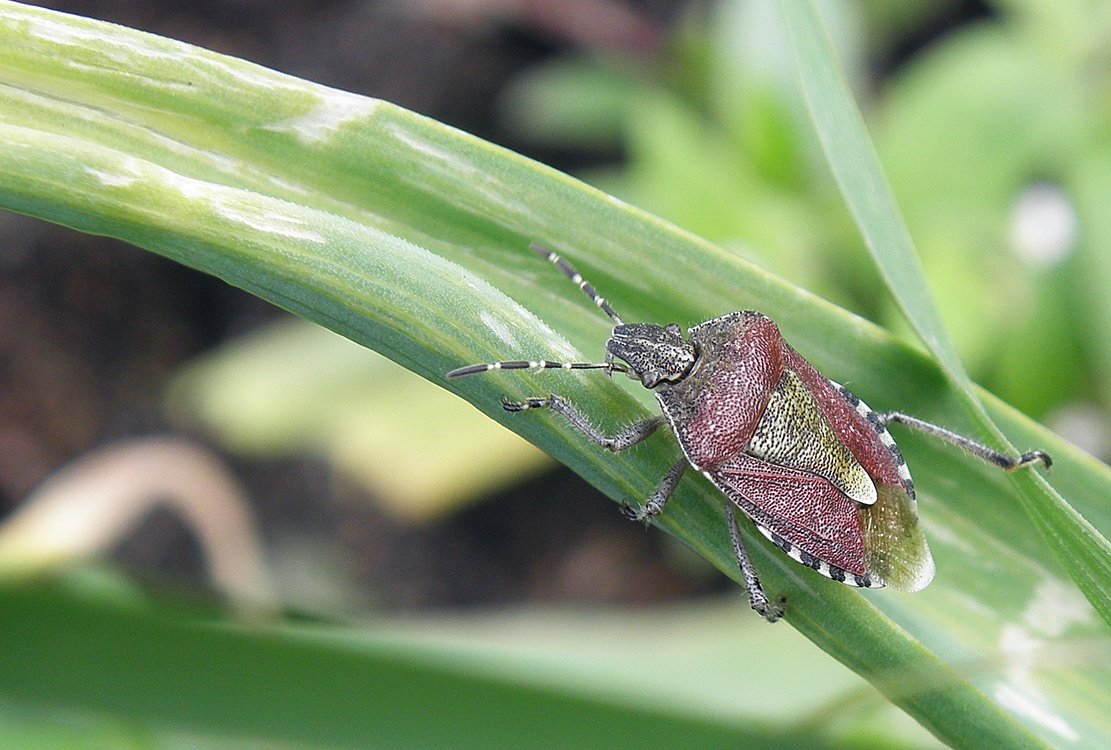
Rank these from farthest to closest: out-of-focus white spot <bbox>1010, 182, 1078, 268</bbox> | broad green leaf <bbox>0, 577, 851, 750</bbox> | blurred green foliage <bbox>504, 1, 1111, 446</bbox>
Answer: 1. out-of-focus white spot <bbox>1010, 182, 1078, 268</bbox>
2. blurred green foliage <bbox>504, 1, 1111, 446</bbox>
3. broad green leaf <bbox>0, 577, 851, 750</bbox>

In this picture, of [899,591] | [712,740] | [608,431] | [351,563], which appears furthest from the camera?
[351,563]

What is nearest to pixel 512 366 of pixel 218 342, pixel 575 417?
pixel 575 417

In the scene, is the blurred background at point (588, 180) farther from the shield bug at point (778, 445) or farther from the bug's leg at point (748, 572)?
the bug's leg at point (748, 572)

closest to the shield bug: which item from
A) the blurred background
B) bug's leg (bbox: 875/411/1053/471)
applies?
bug's leg (bbox: 875/411/1053/471)

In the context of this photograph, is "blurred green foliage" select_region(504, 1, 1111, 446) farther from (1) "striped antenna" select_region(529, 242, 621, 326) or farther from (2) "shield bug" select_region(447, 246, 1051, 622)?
(1) "striped antenna" select_region(529, 242, 621, 326)

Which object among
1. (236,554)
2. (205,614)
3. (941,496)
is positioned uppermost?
(236,554)

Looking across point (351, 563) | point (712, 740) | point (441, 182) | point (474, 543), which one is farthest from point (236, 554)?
point (441, 182)

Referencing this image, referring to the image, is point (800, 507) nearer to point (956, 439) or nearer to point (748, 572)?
point (956, 439)

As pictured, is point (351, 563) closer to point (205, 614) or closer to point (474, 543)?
point (474, 543)
